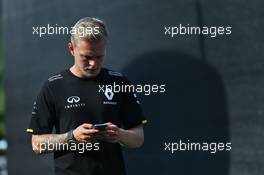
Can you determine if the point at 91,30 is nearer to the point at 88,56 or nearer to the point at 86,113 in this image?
the point at 88,56

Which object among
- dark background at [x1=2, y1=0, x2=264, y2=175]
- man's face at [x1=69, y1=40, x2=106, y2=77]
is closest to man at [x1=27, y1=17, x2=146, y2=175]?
man's face at [x1=69, y1=40, x2=106, y2=77]

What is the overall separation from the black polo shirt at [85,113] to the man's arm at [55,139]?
0.03 meters

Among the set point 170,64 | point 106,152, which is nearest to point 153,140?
point 170,64

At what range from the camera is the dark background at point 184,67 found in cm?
311

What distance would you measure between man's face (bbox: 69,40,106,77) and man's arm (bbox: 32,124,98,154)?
0.84ft

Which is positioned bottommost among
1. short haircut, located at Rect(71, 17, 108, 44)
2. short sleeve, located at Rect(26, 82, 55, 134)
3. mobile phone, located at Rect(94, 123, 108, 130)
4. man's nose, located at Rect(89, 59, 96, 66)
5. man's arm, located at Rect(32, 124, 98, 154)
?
man's arm, located at Rect(32, 124, 98, 154)

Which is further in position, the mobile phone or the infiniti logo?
the infiniti logo

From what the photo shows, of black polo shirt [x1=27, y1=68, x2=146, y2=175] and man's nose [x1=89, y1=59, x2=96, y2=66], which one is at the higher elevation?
man's nose [x1=89, y1=59, x2=96, y2=66]

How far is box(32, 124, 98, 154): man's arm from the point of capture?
2.51 metres

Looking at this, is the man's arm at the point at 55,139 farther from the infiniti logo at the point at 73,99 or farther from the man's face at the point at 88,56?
the man's face at the point at 88,56

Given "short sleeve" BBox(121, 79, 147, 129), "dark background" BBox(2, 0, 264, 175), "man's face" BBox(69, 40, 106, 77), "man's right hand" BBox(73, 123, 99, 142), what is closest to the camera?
"man's right hand" BBox(73, 123, 99, 142)

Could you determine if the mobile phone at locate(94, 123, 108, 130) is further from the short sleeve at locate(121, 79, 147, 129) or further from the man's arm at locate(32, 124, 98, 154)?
the short sleeve at locate(121, 79, 147, 129)

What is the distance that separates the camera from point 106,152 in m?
2.65

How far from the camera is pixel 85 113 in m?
2.68
